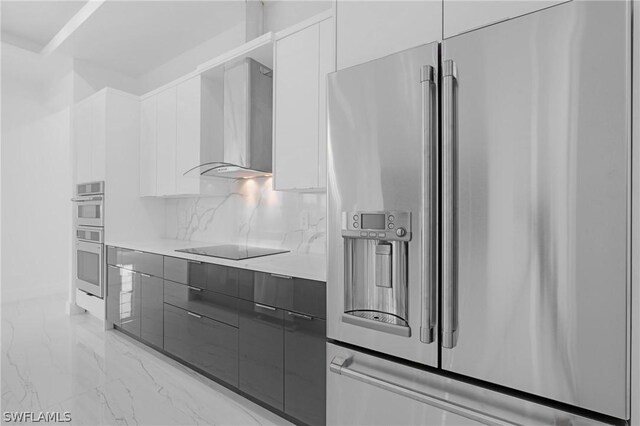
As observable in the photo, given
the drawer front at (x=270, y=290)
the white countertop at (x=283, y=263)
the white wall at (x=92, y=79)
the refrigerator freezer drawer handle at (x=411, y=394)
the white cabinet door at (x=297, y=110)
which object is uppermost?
the white wall at (x=92, y=79)

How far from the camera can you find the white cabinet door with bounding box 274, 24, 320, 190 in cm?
203

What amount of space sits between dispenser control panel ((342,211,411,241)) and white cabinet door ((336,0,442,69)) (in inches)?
24.9

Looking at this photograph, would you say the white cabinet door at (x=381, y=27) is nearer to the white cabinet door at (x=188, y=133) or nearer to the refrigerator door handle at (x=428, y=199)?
the refrigerator door handle at (x=428, y=199)

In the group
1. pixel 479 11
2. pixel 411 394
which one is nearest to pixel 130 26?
pixel 479 11

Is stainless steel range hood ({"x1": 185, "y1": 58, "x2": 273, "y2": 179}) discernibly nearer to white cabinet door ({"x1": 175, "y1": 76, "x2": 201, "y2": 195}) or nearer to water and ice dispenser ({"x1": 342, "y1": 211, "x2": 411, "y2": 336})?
white cabinet door ({"x1": 175, "y1": 76, "x2": 201, "y2": 195})

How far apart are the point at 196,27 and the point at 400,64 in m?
2.65

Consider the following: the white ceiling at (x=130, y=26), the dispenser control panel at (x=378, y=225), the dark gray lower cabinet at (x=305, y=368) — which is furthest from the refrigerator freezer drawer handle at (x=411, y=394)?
the white ceiling at (x=130, y=26)

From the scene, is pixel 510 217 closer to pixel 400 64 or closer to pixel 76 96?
pixel 400 64

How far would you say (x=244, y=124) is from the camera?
8.06ft

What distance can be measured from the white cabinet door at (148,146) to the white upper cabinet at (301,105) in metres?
1.74

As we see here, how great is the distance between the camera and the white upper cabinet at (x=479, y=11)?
1080 millimetres

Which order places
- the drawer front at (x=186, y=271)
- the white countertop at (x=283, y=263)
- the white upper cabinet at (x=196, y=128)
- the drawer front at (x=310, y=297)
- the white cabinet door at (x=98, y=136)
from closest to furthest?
the drawer front at (x=310, y=297)
the white countertop at (x=283, y=263)
the drawer front at (x=186, y=271)
the white upper cabinet at (x=196, y=128)
the white cabinet door at (x=98, y=136)

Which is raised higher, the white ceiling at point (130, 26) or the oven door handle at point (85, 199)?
the white ceiling at point (130, 26)

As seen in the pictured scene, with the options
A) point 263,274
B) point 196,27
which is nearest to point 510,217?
point 263,274
